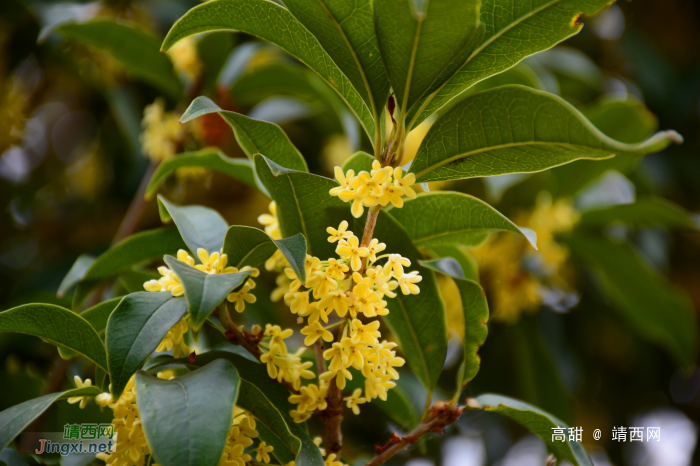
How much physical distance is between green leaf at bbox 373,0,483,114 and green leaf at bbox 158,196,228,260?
0.40 meters

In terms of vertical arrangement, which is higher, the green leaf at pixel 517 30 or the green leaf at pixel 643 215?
the green leaf at pixel 517 30

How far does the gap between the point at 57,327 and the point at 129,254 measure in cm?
31

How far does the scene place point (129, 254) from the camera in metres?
1.06

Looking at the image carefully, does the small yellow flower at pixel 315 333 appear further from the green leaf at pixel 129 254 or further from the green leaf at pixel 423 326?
the green leaf at pixel 129 254

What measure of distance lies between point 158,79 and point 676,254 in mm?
2797

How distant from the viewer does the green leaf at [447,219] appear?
82cm

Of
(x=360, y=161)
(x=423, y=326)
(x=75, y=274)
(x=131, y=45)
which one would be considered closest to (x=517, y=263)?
(x=423, y=326)

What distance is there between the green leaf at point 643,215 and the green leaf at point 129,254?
56.8 inches

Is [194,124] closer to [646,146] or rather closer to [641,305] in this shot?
[646,146]

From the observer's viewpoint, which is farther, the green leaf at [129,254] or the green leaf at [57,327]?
the green leaf at [129,254]

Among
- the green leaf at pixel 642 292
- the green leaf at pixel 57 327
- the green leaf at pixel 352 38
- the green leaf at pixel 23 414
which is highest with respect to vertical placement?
the green leaf at pixel 352 38

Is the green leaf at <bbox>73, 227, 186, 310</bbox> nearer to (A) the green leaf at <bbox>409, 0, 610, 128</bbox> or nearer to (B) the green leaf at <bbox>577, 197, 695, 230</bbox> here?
(A) the green leaf at <bbox>409, 0, 610, 128</bbox>

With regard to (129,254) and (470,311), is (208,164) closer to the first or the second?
(129,254)

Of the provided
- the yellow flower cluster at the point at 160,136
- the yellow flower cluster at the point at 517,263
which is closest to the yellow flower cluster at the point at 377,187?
the yellow flower cluster at the point at 160,136
